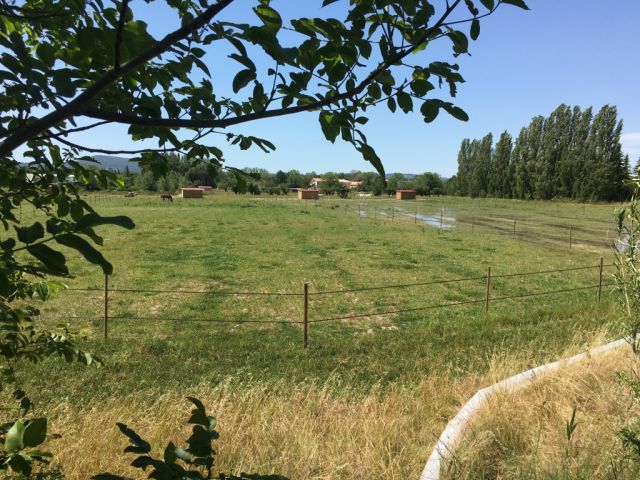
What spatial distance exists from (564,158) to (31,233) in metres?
72.4

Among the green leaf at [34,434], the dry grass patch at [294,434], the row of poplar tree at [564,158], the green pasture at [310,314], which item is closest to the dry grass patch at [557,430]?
the dry grass patch at [294,434]

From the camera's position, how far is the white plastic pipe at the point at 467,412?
2.95 m

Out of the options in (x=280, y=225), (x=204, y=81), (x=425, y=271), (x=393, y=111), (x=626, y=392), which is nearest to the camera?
(x=393, y=111)

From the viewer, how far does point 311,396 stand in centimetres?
495

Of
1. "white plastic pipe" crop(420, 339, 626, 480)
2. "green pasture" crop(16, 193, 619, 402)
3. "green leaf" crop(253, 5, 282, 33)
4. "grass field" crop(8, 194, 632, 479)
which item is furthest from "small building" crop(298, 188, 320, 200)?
"green leaf" crop(253, 5, 282, 33)

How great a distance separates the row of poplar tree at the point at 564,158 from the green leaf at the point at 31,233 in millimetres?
62885

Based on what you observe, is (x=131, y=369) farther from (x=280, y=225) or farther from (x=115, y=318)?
(x=280, y=225)

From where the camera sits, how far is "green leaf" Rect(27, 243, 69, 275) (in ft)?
2.25

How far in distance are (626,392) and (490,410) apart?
1325mm

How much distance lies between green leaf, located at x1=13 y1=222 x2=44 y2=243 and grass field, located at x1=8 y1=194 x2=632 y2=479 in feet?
6.80

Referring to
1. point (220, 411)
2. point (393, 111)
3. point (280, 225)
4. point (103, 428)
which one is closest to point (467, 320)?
point (220, 411)

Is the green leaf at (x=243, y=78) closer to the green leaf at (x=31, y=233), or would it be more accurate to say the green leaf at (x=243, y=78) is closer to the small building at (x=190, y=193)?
the green leaf at (x=31, y=233)

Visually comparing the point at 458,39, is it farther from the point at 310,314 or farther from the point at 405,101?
the point at 310,314

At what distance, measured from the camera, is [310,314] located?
10.1 meters
